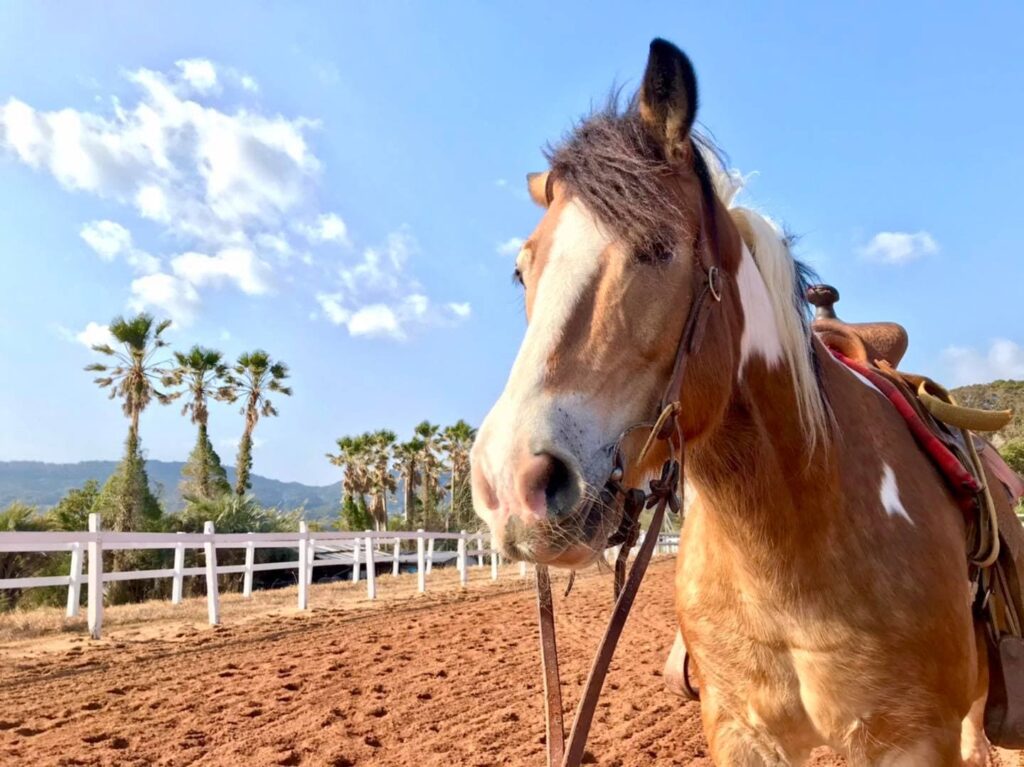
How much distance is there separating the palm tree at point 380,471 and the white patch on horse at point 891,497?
43948 mm

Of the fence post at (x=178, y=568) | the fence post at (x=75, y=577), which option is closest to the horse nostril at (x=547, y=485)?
the fence post at (x=75, y=577)

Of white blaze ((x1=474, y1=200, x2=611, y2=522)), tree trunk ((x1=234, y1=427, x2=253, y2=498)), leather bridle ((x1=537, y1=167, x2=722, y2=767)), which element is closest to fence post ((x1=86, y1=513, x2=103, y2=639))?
leather bridle ((x1=537, y1=167, x2=722, y2=767))

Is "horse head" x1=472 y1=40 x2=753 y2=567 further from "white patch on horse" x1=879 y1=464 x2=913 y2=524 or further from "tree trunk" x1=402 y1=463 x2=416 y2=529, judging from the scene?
"tree trunk" x1=402 y1=463 x2=416 y2=529

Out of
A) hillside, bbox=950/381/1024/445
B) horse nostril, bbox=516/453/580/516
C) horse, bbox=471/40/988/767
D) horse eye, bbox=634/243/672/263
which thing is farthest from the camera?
hillside, bbox=950/381/1024/445

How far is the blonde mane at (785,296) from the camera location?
210cm

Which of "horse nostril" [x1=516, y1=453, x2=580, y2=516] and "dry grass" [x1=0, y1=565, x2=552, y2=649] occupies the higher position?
"horse nostril" [x1=516, y1=453, x2=580, y2=516]

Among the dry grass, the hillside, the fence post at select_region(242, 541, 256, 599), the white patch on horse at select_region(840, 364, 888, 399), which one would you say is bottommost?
the dry grass

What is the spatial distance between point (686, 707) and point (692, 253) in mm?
5077

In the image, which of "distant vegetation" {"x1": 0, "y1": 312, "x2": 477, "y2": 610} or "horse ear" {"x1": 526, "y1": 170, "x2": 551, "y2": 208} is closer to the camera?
"horse ear" {"x1": 526, "y1": 170, "x2": 551, "y2": 208}

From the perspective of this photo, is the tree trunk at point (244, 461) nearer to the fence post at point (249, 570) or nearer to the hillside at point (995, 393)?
the fence post at point (249, 570)

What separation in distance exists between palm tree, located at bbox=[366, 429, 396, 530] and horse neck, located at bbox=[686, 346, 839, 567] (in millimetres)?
44000

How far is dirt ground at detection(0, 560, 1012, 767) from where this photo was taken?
480cm

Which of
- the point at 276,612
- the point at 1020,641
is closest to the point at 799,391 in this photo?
the point at 1020,641

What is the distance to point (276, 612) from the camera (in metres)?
11.6
